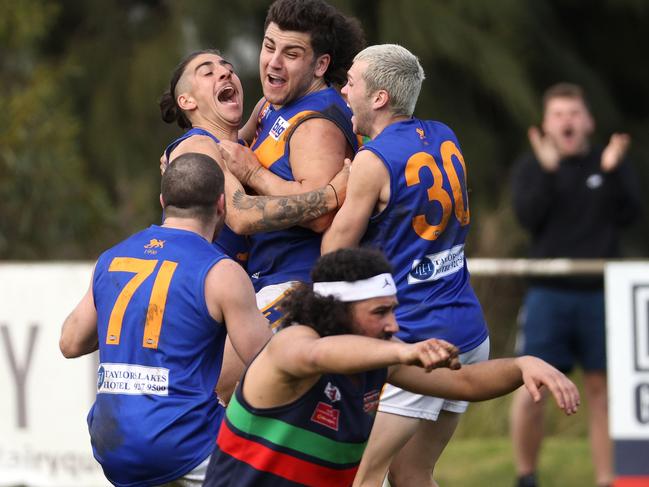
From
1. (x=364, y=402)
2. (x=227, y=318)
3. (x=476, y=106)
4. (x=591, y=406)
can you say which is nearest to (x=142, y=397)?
(x=227, y=318)

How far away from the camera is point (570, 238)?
879 cm

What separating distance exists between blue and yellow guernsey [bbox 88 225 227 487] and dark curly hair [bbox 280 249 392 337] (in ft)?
1.58

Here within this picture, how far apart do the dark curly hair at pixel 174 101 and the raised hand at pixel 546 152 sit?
3.35 metres

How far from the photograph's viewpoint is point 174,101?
5.86m

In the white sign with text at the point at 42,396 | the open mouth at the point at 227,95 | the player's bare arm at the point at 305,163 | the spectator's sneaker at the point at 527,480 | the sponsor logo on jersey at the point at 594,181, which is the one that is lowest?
the spectator's sneaker at the point at 527,480

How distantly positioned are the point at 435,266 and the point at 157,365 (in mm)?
1316

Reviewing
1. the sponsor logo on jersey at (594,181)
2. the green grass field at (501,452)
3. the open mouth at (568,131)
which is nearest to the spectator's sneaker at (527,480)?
the green grass field at (501,452)

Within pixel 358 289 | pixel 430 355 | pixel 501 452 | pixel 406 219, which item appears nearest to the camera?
pixel 430 355

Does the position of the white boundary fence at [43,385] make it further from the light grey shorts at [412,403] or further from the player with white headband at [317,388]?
the player with white headband at [317,388]

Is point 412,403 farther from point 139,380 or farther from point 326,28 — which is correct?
point 326,28

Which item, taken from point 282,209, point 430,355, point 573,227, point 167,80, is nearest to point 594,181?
point 573,227

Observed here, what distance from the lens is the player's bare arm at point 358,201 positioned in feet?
17.4

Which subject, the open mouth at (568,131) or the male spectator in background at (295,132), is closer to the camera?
the male spectator in background at (295,132)

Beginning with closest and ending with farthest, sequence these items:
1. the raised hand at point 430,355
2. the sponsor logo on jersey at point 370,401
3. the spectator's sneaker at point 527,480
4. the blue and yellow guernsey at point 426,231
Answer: the raised hand at point 430,355 → the sponsor logo on jersey at point 370,401 → the blue and yellow guernsey at point 426,231 → the spectator's sneaker at point 527,480
